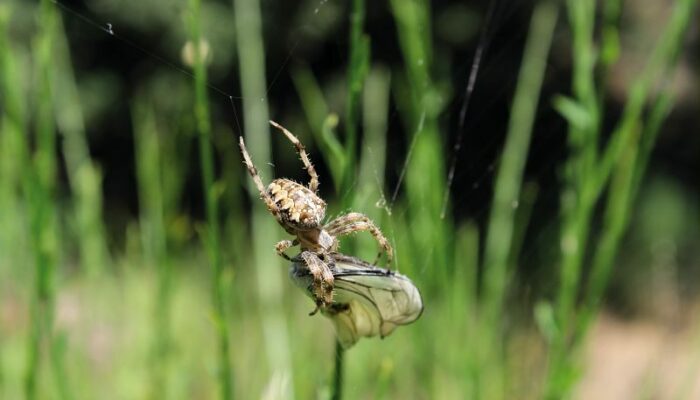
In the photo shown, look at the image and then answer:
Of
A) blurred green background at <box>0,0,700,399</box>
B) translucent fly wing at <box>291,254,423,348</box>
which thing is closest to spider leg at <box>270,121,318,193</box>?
blurred green background at <box>0,0,700,399</box>

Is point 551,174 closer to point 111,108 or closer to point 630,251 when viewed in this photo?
point 630,251

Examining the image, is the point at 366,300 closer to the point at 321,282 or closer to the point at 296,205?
the point at 321,282

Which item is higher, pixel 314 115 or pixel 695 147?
pixel 695 147

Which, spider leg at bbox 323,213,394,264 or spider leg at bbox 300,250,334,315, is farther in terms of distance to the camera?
spider leg at bbox 323,213,394,264

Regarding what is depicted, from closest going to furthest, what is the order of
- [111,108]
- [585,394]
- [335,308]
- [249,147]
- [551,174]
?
[335,308] < [249,147] < [551,174] < [585,394] < [111,108]

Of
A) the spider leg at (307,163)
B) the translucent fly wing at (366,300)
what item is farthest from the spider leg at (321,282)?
the spider leg at (307,163)

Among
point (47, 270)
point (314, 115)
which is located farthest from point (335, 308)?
point (314, 115)

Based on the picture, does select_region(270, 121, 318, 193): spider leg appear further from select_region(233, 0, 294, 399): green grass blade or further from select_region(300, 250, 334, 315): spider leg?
select_region(300, 250, 334, 315): spider leg
